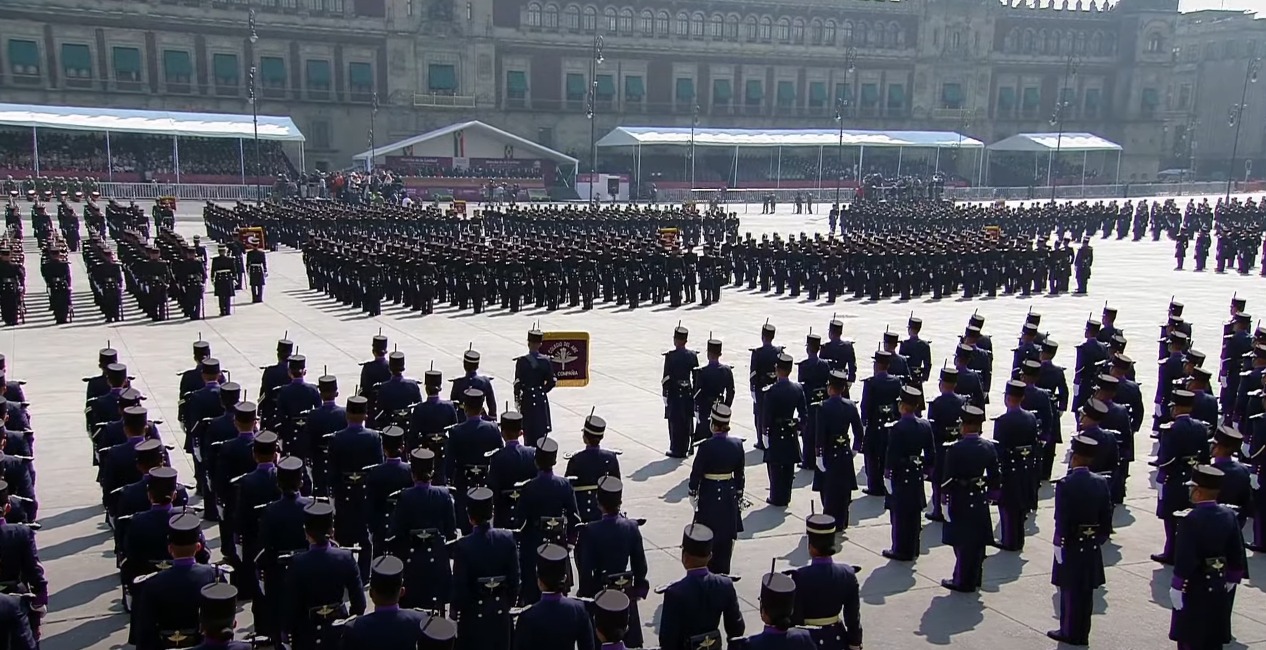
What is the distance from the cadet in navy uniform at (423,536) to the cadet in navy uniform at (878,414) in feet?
16.5

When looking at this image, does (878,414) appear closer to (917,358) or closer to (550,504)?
(917,358)

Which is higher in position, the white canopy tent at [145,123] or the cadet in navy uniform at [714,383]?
the white canopy tent at [145,123]

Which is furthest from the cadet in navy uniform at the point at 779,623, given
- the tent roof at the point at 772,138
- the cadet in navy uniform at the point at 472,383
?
the tent roof at the point at 772,138

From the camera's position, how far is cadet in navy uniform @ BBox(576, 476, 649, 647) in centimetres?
600

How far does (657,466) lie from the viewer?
37.5 feet

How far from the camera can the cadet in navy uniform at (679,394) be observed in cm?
1163

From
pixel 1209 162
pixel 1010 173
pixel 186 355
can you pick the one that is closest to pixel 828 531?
pixel 186 355

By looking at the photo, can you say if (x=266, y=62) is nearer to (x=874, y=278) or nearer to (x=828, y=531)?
(x=874, y=278)

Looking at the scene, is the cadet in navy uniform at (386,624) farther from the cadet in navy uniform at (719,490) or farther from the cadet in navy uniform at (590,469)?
the cadet in navy uniform at (719,490)

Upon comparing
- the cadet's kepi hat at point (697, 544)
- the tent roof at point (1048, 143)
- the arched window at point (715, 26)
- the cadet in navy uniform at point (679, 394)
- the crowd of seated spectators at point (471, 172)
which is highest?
the arched window at point (715, 26)

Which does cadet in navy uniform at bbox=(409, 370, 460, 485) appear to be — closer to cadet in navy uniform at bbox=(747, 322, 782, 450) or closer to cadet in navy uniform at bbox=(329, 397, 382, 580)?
cadet in navy uniform at bbox=(329, 397, 382, 580)

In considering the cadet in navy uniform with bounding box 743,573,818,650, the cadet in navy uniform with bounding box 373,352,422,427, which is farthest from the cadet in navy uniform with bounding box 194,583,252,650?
the cadet in navy uniform with bounding box 373,352,422,427

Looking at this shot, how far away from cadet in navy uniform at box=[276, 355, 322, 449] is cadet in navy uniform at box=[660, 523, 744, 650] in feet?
18.1

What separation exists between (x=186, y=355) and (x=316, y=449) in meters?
9.05
